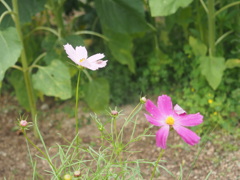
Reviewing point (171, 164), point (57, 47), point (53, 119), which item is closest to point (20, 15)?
point (57, 47)

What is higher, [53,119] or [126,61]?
[126,61]

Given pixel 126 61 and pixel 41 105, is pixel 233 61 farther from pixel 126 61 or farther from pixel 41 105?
pixel 41 105

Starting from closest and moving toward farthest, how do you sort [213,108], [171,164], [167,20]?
1. [171,164]
2. [213,108]
3. [167,20]

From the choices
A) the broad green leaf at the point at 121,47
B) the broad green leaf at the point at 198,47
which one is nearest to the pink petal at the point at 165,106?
the broad green leaf at the point at 198,47

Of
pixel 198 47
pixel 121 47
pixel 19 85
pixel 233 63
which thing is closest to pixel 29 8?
pixel 19 85

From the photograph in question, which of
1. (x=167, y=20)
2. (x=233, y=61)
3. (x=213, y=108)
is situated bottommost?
(x=213, y=108)

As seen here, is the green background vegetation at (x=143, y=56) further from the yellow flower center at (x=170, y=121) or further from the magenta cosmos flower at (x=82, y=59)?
the yellow flower center at (x=170, y=121)
